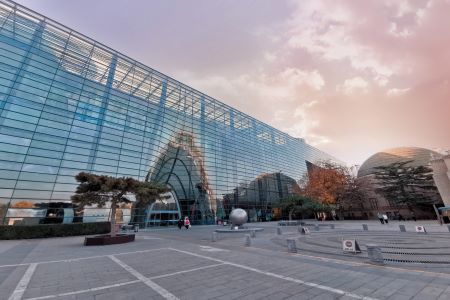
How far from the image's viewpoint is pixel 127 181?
713 inches

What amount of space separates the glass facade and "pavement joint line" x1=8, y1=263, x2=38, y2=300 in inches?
657

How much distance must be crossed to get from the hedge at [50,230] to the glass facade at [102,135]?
2.39 metres

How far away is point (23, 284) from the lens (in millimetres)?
7062

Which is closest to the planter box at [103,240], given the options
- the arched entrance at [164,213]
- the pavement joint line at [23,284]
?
the pavement joint line at [23,284]

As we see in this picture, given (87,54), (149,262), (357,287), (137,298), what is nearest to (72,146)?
(87,54)

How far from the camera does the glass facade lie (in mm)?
26312

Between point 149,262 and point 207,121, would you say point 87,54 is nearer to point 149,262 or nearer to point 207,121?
point 207,121

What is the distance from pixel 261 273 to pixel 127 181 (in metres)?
14.5

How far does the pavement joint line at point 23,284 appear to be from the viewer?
5977mm

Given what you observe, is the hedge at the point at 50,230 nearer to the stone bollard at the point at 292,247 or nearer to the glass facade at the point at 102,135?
the glass facade at the point at 102,135

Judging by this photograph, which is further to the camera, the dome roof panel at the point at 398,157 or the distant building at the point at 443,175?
the dome roof panel at the point at 398,157

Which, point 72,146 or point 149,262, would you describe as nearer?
point 149,262

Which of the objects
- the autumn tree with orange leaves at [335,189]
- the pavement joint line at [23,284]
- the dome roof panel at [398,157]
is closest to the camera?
the pavement joint line at [23,284]

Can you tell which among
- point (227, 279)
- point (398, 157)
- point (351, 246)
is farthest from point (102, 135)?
point (398, 157)
